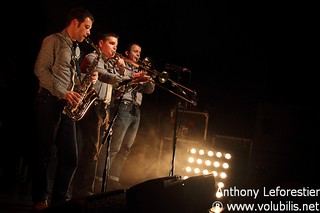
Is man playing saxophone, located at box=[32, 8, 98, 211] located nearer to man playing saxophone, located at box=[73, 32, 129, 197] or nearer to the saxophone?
the saxophone

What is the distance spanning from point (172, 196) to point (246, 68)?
5238 millimetres

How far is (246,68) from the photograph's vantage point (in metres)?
6.98

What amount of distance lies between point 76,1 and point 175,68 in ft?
6.50

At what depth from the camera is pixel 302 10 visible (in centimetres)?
686

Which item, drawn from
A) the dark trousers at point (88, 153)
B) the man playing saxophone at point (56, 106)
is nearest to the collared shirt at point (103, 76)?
the dark trousers at point (88, 153)

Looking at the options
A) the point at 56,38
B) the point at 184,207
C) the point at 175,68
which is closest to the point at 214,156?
the point at 175,68

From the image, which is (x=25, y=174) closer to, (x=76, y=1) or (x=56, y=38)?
(x=56, y=38)

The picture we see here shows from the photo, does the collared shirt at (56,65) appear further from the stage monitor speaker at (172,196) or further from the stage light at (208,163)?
the stage light at (208,163)

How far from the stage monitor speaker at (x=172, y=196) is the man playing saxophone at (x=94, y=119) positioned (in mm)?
1507

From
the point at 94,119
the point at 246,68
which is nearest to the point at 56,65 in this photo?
the point at 94,119

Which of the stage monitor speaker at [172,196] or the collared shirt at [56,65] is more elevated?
the collared shirt at [56,65]

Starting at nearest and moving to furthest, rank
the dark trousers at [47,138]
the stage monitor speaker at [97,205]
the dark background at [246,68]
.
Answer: the stage monitor speaker at [97,205] < the dark trousers at [47,138] < the dark background at [246,68]

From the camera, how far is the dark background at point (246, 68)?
627 centimetres

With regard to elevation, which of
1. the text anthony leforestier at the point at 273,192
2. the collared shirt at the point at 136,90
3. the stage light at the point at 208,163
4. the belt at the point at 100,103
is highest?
the collared shirt at the point at 136,90
